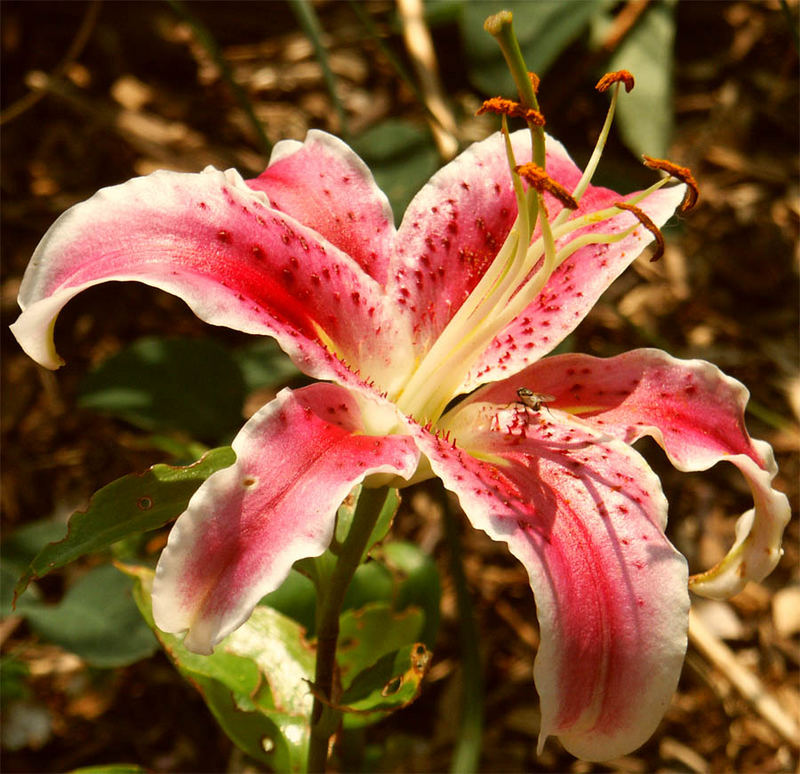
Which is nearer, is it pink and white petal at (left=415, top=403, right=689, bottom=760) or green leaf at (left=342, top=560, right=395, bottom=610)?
pink and white petal at (left=415, top=403, right=689, bottom=760)

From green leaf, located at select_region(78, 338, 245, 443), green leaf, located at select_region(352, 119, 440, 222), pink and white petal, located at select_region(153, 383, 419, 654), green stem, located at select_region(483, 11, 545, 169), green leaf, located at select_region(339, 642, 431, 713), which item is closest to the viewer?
pink and white petal, located at select_region(153, 383, 419, 654)

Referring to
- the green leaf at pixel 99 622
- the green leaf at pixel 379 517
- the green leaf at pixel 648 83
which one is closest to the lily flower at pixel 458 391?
the green leaf at pixel 379 517

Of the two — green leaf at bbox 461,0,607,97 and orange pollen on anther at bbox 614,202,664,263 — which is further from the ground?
orange pollen on anther at bbox 614,202,664,263

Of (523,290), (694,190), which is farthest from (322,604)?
(694,190)

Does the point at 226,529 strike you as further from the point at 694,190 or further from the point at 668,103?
the point at 668,103

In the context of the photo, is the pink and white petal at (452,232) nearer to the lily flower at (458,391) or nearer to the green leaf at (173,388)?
the lily flower at (458,391)

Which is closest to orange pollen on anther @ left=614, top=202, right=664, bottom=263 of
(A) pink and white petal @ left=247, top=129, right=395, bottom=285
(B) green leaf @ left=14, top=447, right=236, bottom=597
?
(A) pink and white petal @ left=247, top=129, right=395, bottom=285

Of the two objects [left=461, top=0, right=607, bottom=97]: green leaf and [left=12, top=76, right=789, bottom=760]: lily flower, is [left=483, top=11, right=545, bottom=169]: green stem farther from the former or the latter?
[left=461, top=0, right=607, bottom=97]: green leaf
